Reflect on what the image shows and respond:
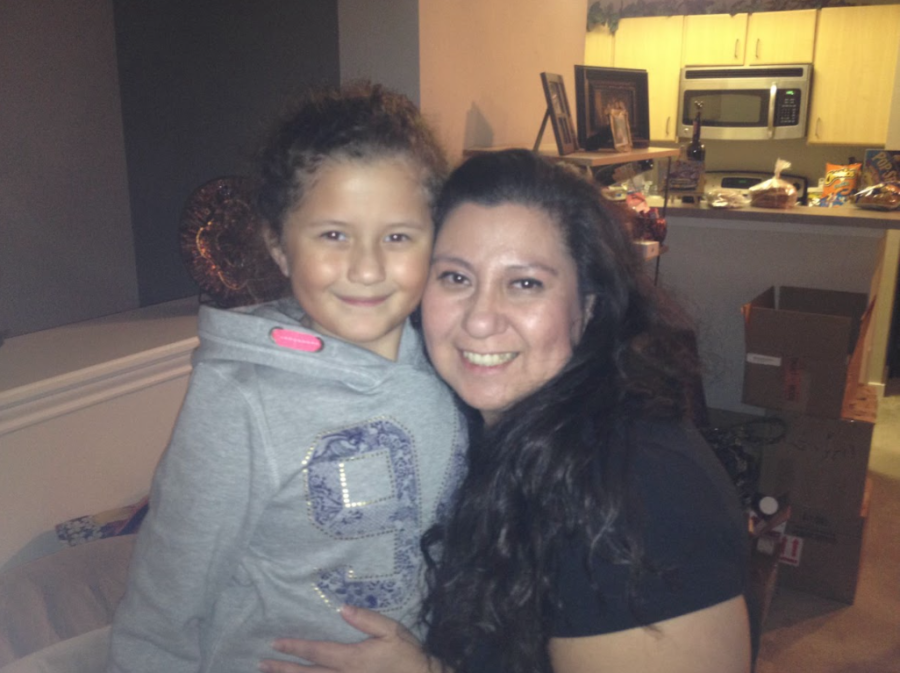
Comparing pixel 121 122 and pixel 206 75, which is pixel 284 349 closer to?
pixel 206 75

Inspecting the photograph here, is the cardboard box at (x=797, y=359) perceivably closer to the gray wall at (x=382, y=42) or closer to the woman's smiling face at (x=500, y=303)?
the gray wall at (x=382, y=42)

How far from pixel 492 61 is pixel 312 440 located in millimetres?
1915

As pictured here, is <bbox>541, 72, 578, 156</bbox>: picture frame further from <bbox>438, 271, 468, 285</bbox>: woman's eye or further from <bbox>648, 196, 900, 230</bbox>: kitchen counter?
<bbox>438, 271, 468, 285</bbox>: woman's eye

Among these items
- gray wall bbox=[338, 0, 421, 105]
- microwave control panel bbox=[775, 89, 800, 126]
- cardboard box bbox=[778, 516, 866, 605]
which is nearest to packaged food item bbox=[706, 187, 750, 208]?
cardboard box bbox=[778, 516, 866, 605]

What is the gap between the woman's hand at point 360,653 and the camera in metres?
1.03

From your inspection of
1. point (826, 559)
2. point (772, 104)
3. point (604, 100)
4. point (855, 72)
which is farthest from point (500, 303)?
point (855, 72)

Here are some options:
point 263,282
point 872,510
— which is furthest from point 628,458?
point 872,510

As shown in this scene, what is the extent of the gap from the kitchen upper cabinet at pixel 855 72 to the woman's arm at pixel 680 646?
181 inches

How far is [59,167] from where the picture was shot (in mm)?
2422

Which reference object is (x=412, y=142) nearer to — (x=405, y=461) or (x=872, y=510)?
(x=405, y=461)

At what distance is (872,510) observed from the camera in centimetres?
316

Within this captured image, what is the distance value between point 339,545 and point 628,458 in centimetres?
44

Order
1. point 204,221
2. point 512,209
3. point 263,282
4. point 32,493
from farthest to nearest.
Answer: point 204,221
point 263,282
point 32,493
point 512,209

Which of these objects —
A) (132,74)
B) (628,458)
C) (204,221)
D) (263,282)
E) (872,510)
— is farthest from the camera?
(872,510)
